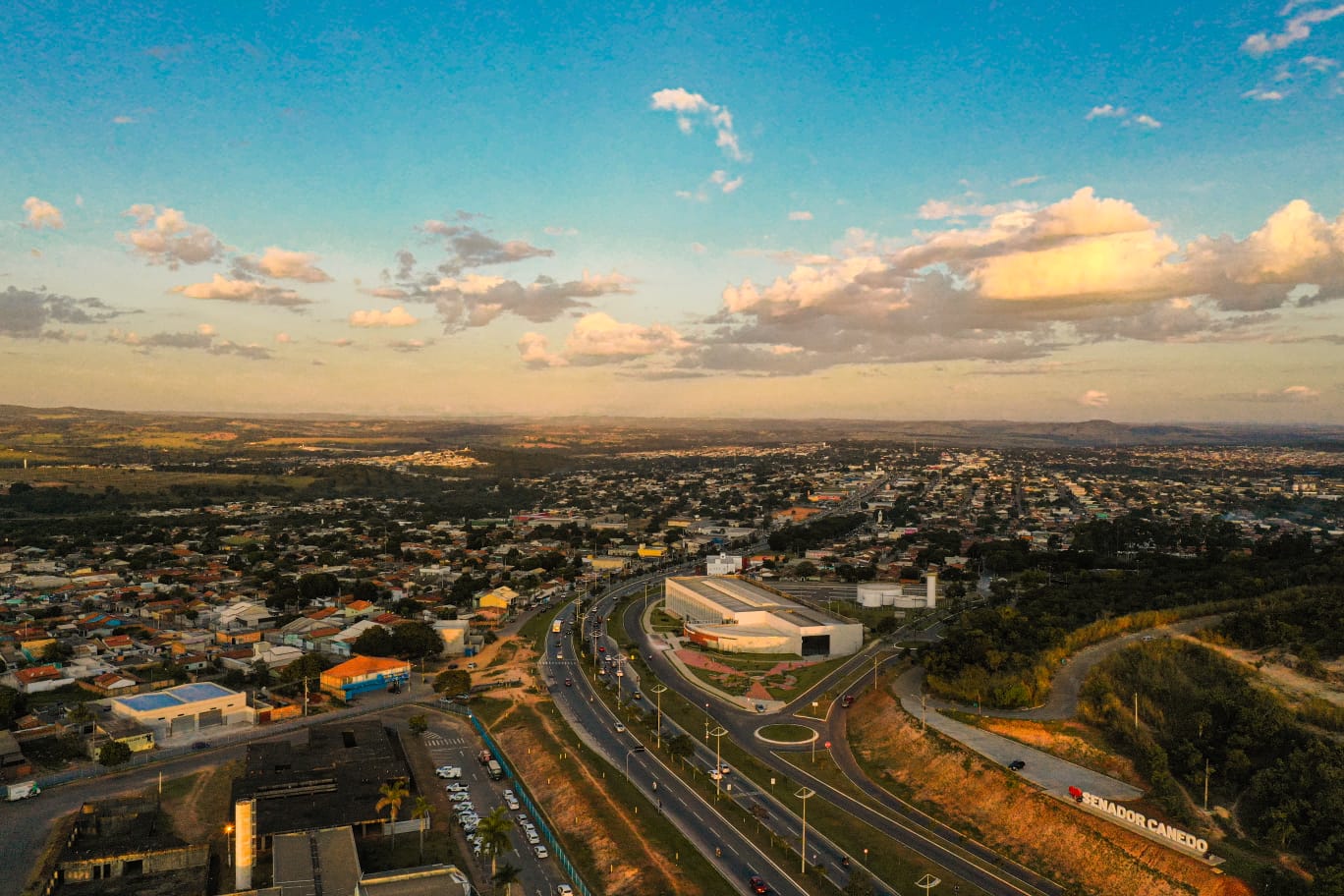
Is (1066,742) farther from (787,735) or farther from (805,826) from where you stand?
(787,735)

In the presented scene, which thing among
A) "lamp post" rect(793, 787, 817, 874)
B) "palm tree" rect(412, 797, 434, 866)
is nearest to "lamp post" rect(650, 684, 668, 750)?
"lamp post" rect(793, 787, 817, 874)

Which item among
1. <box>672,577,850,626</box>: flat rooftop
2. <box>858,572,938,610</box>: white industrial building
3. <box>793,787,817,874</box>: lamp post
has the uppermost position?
<box>672,577,850,626</box>: flat rooftop

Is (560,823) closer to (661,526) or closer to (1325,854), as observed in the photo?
(1325,854)

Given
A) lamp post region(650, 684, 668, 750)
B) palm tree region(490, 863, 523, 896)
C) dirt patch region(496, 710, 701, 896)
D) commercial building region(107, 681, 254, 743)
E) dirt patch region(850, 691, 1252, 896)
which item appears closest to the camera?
dirt patch region(850, 691, 1252, 896)

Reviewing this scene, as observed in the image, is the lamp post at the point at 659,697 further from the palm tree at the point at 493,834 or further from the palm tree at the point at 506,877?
the palm tree at the point at 506,877

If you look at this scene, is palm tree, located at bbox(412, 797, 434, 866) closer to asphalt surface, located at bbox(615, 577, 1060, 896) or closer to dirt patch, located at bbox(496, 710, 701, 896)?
dirt patch, located at bbox(496, 710, 701, 896)

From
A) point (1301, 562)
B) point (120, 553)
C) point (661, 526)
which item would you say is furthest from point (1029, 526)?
point (120, 553)

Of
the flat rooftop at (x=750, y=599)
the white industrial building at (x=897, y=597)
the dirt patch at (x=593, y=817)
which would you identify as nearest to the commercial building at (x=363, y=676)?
the dirt patch at (x=593, y=817)
